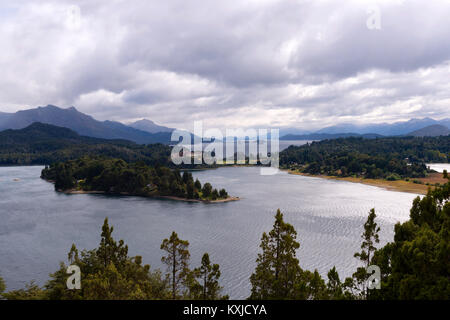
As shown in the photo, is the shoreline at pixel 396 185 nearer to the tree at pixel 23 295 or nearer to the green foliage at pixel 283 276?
the green foliage at pixel 283 276

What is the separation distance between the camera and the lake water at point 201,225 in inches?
1479

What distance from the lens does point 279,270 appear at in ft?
61.3

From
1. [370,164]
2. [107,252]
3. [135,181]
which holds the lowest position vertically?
[107,252]

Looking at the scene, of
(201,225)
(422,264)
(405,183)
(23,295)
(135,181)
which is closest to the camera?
(422,264)

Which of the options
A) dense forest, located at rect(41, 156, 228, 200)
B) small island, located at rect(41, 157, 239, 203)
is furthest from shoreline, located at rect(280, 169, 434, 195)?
dense forest, located at rect(41, 156, 228, 200)

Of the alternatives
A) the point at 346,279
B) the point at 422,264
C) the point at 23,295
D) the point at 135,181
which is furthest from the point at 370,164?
the point at 23,295

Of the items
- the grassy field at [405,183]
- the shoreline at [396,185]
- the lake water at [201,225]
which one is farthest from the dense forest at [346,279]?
the grassy field at [405,183]

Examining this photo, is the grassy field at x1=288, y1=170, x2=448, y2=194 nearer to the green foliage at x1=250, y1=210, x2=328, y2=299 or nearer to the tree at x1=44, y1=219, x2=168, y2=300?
the green foliage at x1=250, y1=210, x2=328, y2=299

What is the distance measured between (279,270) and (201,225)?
39306 millimetres

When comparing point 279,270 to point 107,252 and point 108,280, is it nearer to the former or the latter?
point 108,280

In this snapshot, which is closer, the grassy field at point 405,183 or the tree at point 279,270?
the tree at point 279,270

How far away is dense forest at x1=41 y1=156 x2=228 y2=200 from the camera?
87.8 metres

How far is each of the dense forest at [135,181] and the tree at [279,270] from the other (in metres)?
63.8
